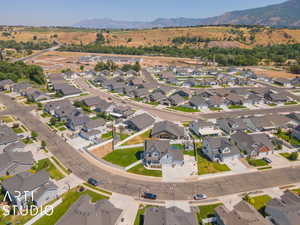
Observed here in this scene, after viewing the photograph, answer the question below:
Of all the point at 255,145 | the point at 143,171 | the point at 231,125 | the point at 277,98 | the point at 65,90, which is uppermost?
the point at 65,90

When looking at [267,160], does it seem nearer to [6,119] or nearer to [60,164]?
[60,164]

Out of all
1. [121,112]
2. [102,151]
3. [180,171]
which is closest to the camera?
[180,171]

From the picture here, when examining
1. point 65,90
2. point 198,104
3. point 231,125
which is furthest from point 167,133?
point 65,90

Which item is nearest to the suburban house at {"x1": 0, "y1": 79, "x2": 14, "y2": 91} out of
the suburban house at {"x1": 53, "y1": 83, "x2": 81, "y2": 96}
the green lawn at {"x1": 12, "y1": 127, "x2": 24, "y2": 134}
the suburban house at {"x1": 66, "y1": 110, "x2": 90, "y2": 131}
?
the suburban house at {"x1": 53, "y1": 83, "x2": 81, "y2": 96}

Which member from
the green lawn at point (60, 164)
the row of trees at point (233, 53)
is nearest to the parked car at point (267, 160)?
the green lawn at point (60, 164)

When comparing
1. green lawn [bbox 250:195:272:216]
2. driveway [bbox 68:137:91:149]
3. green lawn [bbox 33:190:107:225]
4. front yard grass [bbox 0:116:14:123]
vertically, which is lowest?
green lawn [bbox 33:190:107:225]

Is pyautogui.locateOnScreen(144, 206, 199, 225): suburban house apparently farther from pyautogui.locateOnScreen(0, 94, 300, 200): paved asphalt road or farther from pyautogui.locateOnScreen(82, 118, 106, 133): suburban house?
pyautogui.locateOnScreen(82, 118, 106, 133): suburban house

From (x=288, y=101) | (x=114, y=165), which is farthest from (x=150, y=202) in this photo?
(x=288, y=101)
